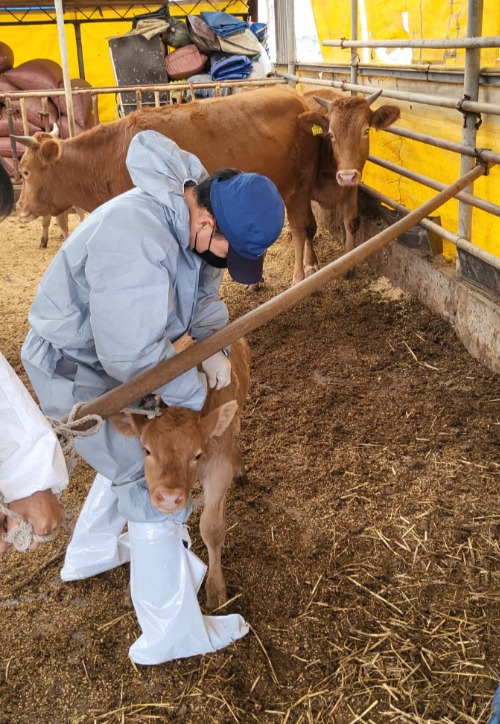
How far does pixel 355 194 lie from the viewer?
695 centimetres

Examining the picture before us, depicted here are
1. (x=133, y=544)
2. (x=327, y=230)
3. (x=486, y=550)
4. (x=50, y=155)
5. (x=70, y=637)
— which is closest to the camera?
(x=133, y=544)

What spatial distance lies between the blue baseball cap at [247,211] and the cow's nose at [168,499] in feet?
3.06

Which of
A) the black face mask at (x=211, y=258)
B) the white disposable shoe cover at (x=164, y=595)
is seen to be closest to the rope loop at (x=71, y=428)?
the white disposable shoe cover at (x=164, y=595)

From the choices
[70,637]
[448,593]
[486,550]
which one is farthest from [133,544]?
[486,550]

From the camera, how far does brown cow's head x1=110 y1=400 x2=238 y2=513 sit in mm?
2635

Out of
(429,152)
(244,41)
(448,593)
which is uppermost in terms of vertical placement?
(244,41)

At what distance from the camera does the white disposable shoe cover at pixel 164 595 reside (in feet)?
8.96

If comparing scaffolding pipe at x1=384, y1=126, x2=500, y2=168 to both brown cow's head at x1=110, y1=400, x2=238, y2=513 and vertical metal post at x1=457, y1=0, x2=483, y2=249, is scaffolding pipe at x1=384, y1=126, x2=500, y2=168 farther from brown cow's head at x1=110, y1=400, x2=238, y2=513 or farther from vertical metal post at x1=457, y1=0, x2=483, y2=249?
brown cow's head at x1=110, y1=400, x2=238, y2=513

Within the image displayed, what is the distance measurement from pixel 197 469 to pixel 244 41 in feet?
33.4

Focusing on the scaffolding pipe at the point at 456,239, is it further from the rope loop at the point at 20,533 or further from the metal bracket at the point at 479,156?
the rope loop at the point at 20,533

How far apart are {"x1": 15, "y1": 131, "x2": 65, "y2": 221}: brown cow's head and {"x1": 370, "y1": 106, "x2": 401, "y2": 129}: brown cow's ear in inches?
114

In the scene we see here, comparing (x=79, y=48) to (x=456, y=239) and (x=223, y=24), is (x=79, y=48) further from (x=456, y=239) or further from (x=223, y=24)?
(x=456, y=239)

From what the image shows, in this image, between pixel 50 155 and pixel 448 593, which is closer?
pixel 448 593

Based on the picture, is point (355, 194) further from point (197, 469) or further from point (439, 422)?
point (197, 469)
